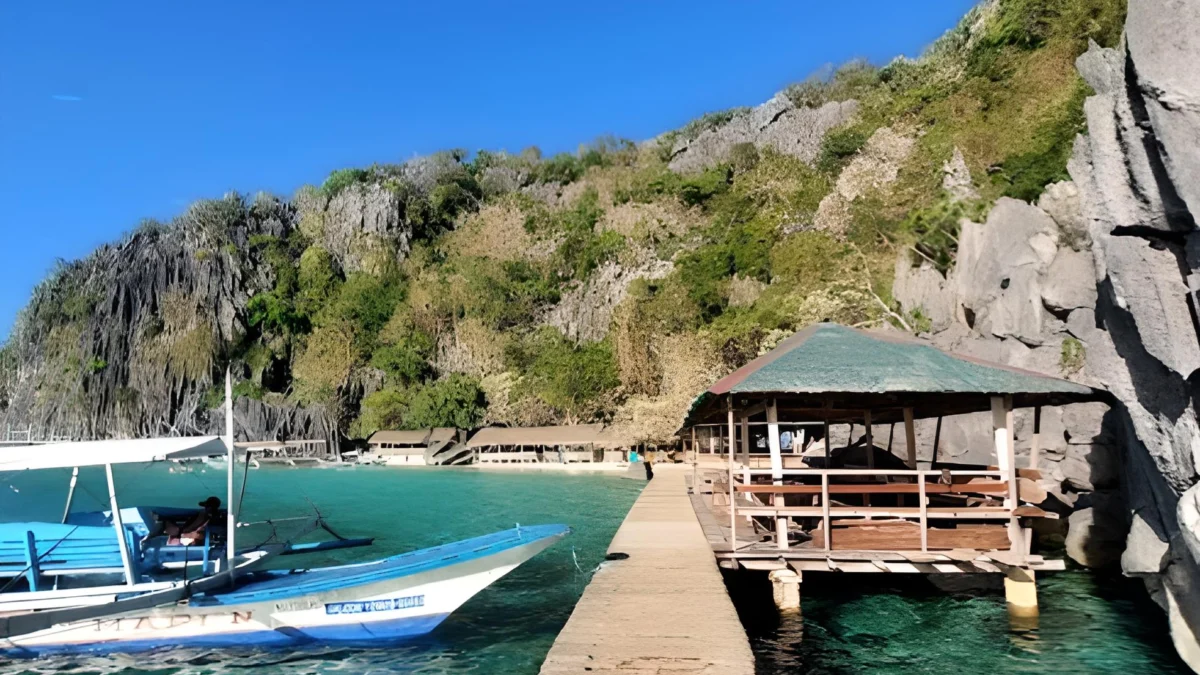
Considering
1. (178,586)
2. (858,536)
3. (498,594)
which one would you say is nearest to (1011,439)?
(858,536)

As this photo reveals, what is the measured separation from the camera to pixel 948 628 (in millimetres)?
9711

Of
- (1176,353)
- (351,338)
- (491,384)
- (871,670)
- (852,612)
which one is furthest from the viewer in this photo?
(351,338)

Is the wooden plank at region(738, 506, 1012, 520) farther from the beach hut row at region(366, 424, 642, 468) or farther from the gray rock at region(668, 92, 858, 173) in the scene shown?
the gray rock at region(668, 92, 858, 173)

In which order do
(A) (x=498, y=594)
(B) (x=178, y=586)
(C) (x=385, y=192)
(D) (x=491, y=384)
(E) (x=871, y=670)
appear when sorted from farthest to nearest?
(C) (x=385, y=192), (D) (x=491, y=384), (A) (x=498, y=594), (B) (x=178, y=586), (E) (x=871, y=670)

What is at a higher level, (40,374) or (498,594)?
(40,374)

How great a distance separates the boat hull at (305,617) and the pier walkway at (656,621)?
1374mm

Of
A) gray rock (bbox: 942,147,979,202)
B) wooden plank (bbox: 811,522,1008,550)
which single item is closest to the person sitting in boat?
wooden plank (bbox: 811,522,1008,550)

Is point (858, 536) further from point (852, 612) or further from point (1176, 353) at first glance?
point (1176, 353)

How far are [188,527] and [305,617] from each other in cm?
262

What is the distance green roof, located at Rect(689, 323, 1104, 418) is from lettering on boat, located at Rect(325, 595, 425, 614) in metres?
4.48

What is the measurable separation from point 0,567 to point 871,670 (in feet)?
34.8

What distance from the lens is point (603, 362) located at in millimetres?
47656

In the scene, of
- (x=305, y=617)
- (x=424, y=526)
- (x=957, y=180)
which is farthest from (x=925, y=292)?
(x=305, y=617)

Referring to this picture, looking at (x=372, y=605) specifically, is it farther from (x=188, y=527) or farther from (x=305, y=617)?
(x=188, y=527)
